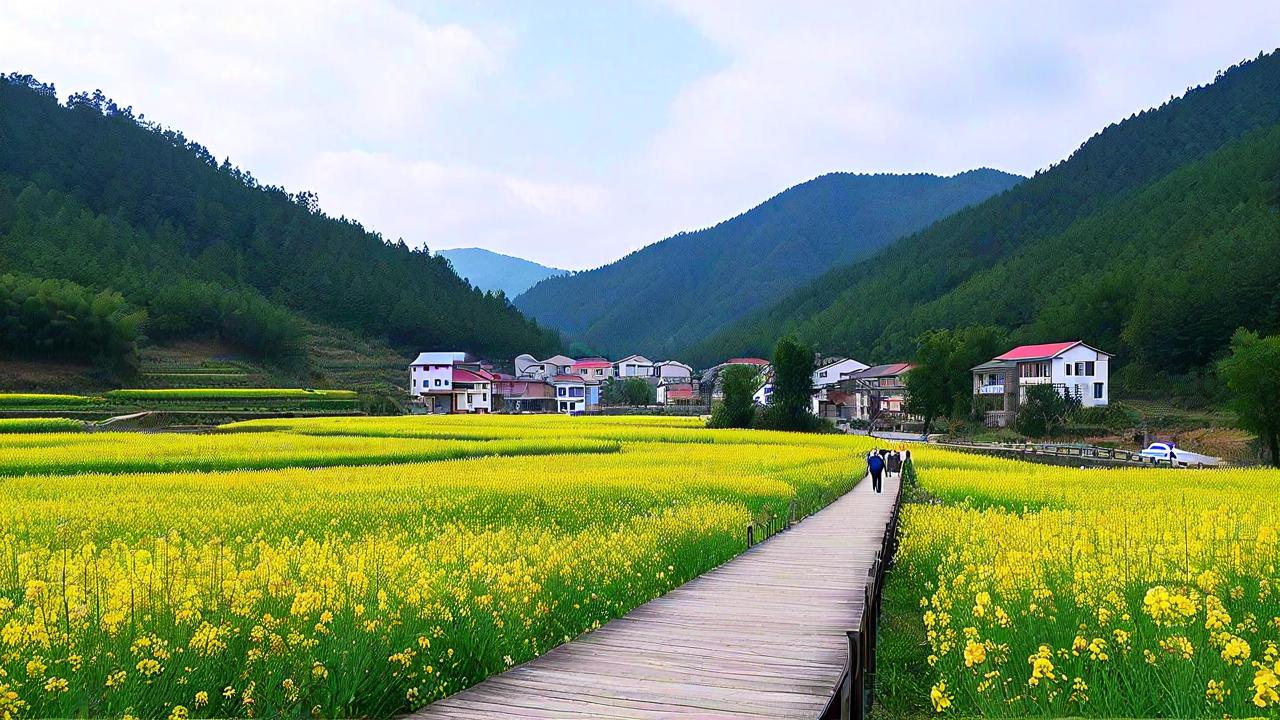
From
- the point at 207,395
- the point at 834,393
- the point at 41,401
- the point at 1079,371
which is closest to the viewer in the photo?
the point at 41,401

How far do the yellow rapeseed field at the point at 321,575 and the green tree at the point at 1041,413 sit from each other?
3902 cm

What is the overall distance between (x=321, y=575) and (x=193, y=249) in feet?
397

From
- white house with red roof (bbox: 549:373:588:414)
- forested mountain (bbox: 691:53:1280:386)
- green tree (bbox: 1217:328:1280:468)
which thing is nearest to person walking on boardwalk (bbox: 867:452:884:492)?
green tree (bbox: 1217:328:1280:468)

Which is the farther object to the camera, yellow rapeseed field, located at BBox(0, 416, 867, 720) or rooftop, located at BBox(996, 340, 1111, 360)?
rooftop, located at BBox(996, 340, 1111, 360)

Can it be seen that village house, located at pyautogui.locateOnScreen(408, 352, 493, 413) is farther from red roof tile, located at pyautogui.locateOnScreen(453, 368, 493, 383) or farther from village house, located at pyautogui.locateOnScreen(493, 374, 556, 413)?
village house, located at pyautogui.locateOnScreen(493, 374, 556, 413)

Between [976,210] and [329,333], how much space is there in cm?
10494

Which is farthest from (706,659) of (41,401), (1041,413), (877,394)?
(877,394)

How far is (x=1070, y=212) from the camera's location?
386ft

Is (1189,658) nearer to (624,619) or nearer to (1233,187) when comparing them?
(624,619)

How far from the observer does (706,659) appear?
586cm

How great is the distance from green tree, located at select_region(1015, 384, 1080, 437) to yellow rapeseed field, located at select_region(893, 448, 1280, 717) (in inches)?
1694

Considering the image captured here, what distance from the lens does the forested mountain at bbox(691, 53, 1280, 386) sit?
6544 cm

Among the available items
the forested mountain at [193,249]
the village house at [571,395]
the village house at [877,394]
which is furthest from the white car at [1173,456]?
the forested mountain at [193,249]

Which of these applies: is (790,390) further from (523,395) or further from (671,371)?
(671,371)
